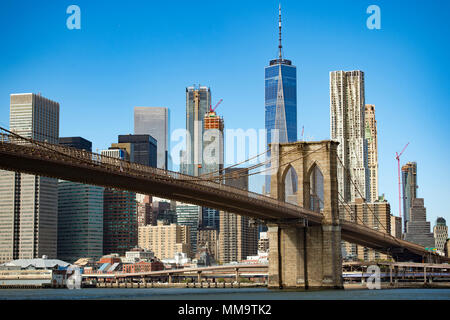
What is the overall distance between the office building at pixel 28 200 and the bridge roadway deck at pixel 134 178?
4572 inches

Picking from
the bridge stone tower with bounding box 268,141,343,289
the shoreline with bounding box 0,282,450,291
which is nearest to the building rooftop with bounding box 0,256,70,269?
the shoreline with bounding box 0,282,450,291

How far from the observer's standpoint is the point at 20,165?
47.6m

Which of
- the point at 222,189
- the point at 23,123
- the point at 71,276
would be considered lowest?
the point at 71,276

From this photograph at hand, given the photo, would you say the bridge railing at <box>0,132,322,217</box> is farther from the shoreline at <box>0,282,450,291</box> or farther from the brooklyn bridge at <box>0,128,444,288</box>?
the shoreline at <box>0,282,450,291</box>

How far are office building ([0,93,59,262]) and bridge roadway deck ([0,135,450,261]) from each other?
116135 millimetres

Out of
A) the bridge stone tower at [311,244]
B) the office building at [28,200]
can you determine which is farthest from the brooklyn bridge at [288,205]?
the office building at [28,200]

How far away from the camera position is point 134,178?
53.5m

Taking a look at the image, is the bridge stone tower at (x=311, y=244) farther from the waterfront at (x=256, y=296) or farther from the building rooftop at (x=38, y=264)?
the building rooftop at (x=38, y=264)

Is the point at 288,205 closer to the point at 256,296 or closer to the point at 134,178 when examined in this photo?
the point at 256,296

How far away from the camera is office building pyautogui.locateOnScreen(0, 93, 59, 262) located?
180875 millimetres

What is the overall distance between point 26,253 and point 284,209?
423 ft
